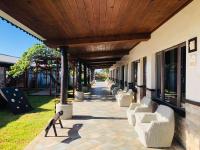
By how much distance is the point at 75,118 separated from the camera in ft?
31.0

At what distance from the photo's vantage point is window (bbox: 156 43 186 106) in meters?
6.35

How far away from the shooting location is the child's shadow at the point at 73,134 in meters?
6.51

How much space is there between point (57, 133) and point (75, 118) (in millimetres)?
2259

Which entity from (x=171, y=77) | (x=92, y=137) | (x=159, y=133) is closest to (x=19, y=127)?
(x=92, y=137)

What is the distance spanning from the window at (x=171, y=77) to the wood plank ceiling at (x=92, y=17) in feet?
2.98

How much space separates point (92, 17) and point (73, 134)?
3029 millimetres

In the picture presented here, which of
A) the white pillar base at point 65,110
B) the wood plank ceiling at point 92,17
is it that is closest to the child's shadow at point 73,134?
the white pillar base at point 65,110

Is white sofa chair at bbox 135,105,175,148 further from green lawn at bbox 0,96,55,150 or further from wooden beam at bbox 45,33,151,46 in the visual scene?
wooden beam at bbox 45,33,151,46

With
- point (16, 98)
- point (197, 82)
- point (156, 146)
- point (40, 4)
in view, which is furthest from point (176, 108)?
point (16, 98)

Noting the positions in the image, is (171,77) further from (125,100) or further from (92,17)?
(92,17)

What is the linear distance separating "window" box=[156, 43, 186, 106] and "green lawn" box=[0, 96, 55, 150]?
3713mm

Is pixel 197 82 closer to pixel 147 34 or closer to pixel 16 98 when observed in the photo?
pixel 147 34

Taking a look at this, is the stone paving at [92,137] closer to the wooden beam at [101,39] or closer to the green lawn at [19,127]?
the green lawn at [19,127]

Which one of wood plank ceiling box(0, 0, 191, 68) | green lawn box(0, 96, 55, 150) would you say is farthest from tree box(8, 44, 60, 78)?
wood plank ceiling box(0, 0, 191, 68)
